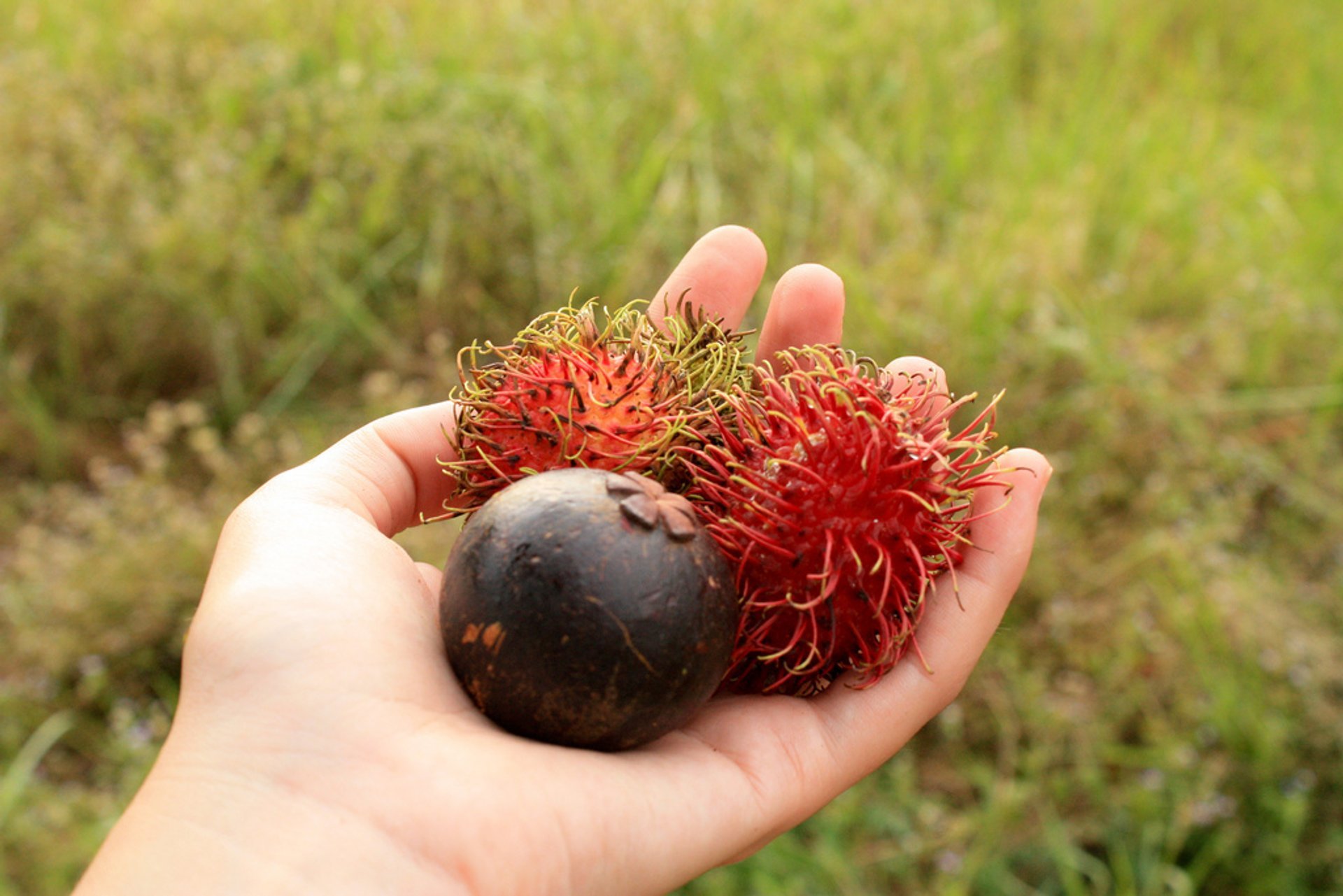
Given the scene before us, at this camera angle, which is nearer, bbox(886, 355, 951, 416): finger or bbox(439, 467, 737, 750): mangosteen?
bbox(439, 467, 737, 750): mangosteen

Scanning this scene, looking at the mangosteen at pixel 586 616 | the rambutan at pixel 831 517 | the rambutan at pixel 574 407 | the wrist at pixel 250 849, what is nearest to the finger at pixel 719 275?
the rambutan at pixel 574 407

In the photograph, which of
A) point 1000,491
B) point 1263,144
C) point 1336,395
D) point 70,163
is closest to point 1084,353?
point 1336,395

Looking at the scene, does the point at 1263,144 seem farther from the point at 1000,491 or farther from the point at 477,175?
the point at 1000,491

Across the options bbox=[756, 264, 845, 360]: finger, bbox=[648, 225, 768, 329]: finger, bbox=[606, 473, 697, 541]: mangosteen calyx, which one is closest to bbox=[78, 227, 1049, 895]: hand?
bbox=[606, 473, 697, 541]: mangosteen calyx

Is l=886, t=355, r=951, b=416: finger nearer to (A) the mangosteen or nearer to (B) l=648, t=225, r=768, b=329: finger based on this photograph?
(B) l=648, t=225, r=768, b=329: finger

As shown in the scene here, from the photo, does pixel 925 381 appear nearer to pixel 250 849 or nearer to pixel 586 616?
pixel 586 616
